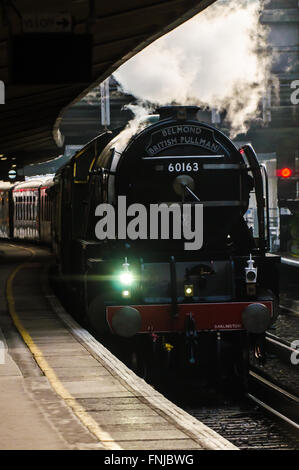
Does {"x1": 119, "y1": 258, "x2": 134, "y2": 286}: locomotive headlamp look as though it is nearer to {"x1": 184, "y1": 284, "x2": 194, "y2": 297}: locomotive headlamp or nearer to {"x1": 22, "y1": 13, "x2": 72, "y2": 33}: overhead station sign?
{"x1": 184, "y1": 284, "x2": 194, "y2": 297}: locomotive headlamp

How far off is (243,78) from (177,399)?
52.2 ft

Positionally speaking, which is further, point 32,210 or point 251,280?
point 32,210

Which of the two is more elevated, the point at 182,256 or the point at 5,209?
the point at 5,209

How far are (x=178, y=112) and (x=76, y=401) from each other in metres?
4.93

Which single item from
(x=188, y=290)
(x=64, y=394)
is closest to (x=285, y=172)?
(x=188, y=290)

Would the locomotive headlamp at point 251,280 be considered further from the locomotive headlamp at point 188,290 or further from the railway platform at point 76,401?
the railway platform at point 76,401

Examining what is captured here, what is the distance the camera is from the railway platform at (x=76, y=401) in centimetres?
694

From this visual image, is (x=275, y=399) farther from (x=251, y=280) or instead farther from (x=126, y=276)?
(x=126, y=276)

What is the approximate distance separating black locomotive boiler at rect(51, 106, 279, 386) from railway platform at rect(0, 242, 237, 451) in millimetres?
838

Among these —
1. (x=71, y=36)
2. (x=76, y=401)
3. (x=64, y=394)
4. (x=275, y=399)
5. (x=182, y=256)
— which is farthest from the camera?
(x=275, y=399)

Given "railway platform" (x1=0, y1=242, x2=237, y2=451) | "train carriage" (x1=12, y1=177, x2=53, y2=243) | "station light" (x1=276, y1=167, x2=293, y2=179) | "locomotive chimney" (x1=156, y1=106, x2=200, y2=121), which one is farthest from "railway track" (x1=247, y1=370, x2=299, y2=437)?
"train carriage" (x1=12, y1=177, x2=53, y2=243)

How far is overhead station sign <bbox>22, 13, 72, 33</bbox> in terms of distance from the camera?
33.9 ft

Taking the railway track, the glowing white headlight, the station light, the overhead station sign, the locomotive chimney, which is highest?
the overhead station sign

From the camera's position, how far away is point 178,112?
12.2 m
